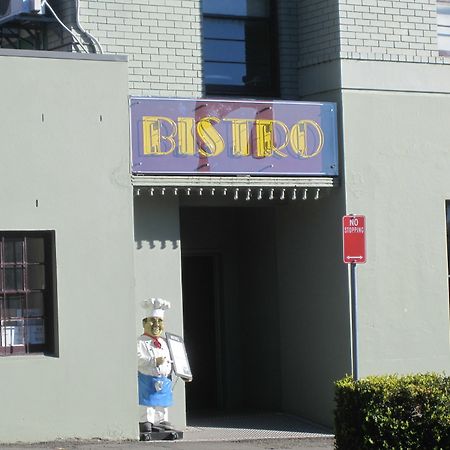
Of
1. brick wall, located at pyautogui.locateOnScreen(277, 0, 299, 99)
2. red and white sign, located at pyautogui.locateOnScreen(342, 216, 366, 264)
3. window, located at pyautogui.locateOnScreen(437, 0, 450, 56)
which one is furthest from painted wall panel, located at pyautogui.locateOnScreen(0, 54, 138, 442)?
window, located at pyautogui.locateOnScreen(437, 0, 450, 56)

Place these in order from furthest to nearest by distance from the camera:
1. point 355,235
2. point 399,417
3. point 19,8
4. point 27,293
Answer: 1. point 19,8
2. point 27,293
3. point 355,235
4. point 399,417

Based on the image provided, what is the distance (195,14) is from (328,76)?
1.94m

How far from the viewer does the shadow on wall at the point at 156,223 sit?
15109mm

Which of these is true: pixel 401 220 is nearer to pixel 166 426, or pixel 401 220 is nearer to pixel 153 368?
pixel 153 368

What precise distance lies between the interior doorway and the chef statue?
304cm

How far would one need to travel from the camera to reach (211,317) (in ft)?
58.6

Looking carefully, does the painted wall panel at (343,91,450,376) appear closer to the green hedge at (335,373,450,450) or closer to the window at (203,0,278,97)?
the window at (203,0,278,97)

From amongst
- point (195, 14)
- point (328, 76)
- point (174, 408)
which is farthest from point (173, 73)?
point (174, 408)

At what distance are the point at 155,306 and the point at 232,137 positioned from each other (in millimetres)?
2396

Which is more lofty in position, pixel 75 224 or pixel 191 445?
pixel 75 224

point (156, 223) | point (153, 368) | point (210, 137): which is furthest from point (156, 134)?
point (153, 368)

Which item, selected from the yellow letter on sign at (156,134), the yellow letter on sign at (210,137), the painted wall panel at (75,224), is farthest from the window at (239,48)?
the painted wall panel at (75,224)

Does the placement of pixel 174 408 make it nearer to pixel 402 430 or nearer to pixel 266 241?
pixel 266 241

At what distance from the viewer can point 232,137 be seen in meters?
15.2
